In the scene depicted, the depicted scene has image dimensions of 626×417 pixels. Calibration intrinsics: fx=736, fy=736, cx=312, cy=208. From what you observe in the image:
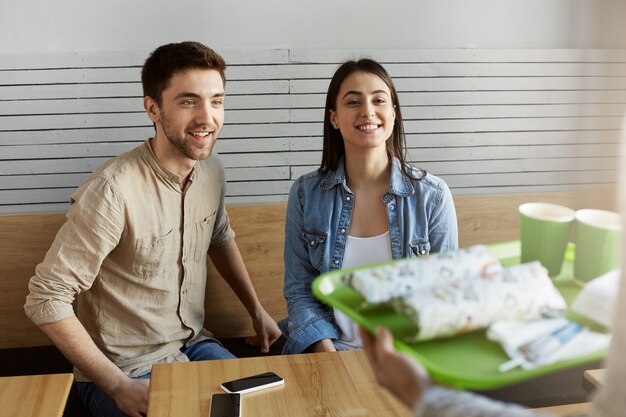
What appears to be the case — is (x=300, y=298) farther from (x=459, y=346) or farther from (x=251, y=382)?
(x=459, y=346)

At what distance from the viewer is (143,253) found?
7.88ft

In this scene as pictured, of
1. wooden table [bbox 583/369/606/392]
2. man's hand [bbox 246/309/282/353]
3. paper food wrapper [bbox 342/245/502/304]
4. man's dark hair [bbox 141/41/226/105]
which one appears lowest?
man's hand [bbox 246/309/282/353]

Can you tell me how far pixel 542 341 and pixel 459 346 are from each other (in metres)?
0.11

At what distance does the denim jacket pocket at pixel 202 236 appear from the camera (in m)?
2.58

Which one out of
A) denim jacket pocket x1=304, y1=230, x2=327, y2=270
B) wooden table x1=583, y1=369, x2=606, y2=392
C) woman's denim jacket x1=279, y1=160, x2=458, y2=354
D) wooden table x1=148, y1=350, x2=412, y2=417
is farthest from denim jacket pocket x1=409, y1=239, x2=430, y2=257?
wooden table x1=583, y1=369, x2=606, y2=392

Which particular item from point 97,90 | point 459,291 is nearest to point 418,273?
point 459,291

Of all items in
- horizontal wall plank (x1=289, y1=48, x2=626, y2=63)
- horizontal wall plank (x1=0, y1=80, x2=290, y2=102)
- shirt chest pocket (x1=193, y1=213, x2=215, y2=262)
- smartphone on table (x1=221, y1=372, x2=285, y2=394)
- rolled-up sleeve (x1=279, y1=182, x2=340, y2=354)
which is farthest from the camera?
horizontal wall plank (x1=289, y1=48, x2=626, y2=63)

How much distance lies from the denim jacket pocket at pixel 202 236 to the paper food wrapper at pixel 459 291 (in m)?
1.57

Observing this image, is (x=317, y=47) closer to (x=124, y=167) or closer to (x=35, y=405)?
(x=124, y=167)

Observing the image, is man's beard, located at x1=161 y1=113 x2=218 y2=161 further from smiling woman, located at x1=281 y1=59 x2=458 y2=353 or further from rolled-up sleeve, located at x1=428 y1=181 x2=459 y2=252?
rolled-up sleeve, located at x1=428 y1=181 x2=459 y2=252

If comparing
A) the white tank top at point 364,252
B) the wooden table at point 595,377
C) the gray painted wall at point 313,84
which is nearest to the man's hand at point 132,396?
the white tank top at point 364,252

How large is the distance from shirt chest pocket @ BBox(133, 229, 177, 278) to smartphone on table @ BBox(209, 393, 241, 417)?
784 millimetres

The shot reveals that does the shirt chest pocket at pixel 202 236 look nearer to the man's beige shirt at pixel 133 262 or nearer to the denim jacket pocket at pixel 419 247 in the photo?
the man's beige shirt at pixel 133 262

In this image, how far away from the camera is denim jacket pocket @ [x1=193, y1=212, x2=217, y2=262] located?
258 cm
